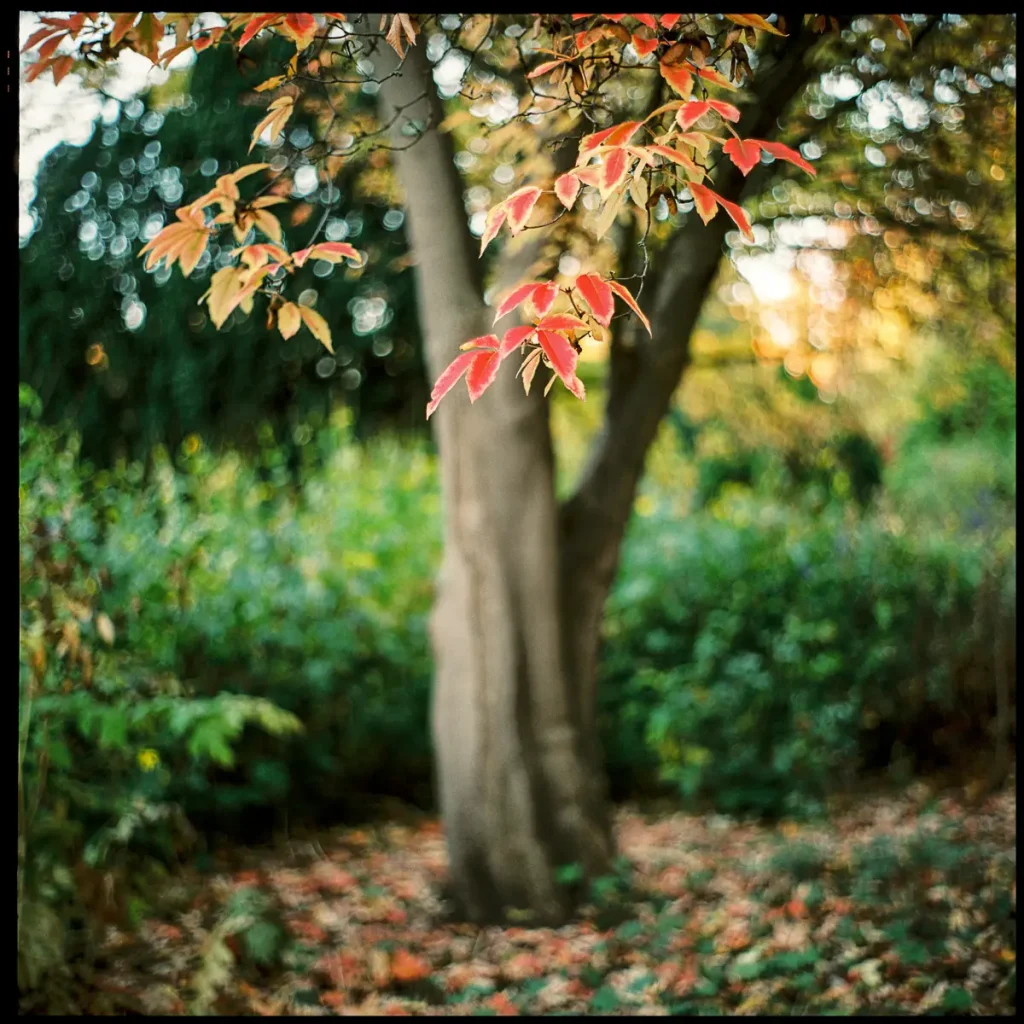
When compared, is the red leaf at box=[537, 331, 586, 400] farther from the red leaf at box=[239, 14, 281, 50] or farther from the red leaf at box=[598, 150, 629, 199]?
the red leaf at box=[239, 14, 281, 50]

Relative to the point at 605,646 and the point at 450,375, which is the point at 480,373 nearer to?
the point at 450,375

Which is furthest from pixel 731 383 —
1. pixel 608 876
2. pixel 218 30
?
pixel 218 30

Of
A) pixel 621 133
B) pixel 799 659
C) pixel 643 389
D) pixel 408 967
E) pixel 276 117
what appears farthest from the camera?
pixel 799 659

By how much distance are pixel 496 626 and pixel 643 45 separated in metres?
2.31

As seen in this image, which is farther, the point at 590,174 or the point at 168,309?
the point at 168,309

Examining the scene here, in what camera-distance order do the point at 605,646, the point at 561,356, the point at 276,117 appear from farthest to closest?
1. the point at 605,646
2. the point at 276,117
3. the point at 561,356

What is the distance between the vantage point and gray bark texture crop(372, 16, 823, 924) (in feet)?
11.6

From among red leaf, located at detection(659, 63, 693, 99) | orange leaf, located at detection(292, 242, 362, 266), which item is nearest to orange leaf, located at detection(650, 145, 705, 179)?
red leaf, located at detection(659, 63, 693, 99)

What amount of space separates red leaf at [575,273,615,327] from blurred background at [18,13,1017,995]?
45.3 inches

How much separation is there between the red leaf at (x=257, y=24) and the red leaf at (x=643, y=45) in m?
0.65

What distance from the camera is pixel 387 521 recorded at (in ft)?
17.4

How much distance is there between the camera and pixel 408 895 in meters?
3.99

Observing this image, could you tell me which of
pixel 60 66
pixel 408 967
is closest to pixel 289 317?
pixel 60 66

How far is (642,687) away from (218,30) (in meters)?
4.26
